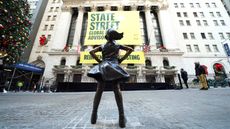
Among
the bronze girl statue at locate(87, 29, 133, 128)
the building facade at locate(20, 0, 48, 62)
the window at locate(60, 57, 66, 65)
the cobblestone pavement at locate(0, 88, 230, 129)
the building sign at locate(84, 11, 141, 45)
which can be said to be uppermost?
the building facade at locate(20, 0, 48, 62)

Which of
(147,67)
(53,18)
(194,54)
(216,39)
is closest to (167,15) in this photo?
(194,54)

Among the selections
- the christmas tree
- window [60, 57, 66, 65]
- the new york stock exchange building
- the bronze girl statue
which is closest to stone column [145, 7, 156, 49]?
the new york stock exchange building

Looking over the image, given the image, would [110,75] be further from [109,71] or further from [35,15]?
[35,15]

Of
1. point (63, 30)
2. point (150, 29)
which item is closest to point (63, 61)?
point (63, 30)

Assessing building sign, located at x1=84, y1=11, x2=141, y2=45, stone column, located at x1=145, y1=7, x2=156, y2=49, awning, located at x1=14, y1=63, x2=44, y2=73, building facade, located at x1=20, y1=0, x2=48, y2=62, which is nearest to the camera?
awning, located at x1=14, y1=63, x2=44, y2=73

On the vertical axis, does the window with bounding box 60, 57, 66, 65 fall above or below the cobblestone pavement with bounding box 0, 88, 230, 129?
above

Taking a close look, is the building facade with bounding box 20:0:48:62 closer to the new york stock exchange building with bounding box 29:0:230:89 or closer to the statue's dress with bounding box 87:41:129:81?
the new york stock exchange building with bounding box 29:0:230:89

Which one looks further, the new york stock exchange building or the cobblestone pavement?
the new york stock exchange building

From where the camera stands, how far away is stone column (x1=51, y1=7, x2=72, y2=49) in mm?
24406

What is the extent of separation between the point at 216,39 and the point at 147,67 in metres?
18.2

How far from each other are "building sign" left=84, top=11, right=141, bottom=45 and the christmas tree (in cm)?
1036

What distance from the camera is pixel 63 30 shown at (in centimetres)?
2583

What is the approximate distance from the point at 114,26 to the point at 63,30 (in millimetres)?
12479

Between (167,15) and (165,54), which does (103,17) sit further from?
(167,15)
